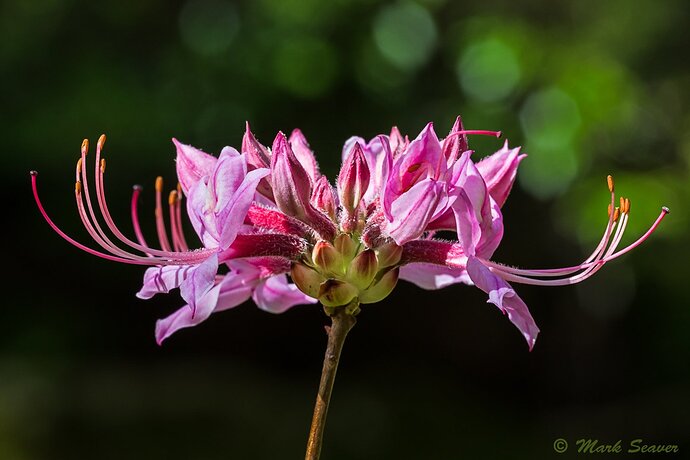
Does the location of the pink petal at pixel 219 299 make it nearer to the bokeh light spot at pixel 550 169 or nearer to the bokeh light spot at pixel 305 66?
the bokeh light spot at pixel 550 169

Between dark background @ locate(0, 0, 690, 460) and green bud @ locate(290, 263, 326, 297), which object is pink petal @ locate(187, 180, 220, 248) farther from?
dark background @ locate(0, 0, 690, 460)

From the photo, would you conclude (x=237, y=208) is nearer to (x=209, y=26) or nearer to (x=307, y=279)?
(x=307, y=279)

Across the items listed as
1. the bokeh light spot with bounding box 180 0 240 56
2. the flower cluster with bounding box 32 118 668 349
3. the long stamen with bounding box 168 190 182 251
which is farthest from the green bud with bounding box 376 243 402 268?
the bokeh light spot with bounding box 180 0 240 56

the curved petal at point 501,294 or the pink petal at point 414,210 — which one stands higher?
the pink petal at point 414,210

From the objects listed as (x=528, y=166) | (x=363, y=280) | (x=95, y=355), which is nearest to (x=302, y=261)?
(x=363, y=280)

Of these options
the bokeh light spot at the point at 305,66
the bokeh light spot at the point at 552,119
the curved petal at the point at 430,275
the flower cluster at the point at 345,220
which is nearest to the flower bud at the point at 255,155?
the flower cluster at the point at 345,220

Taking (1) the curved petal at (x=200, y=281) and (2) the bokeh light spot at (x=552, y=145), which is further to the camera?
(2) the bokeh light spot at (x=552, y=145)

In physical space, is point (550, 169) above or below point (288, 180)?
above

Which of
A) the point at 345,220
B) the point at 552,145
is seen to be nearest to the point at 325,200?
the point at 345,220
